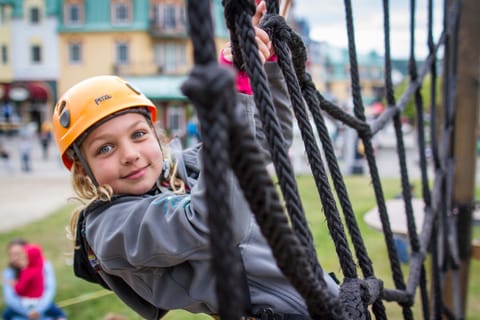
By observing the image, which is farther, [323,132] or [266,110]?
[323,132]

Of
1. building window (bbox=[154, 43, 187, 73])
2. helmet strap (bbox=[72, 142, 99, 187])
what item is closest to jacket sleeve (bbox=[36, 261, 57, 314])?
helmet strap (bbox=[72, 142, 99, 187])

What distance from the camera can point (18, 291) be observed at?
266 cm

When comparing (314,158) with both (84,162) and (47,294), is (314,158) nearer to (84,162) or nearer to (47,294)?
(84,162)

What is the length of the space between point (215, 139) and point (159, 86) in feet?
46.5

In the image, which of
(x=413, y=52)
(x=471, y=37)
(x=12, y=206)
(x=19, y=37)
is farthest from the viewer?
(x=19, y=37)

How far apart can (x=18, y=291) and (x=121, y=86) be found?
212 centimetres

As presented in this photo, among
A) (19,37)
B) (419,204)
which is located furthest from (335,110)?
(19,37)

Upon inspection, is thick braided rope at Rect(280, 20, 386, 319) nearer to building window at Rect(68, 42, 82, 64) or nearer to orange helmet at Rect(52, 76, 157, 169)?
orange helmet at Rect(52, 76, 157, 169)

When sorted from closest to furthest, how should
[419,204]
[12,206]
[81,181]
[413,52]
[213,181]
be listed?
[213,181] → [81,181] → [413,52] → [419,204] → [12,206]

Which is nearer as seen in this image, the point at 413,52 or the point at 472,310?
the point at 413,52

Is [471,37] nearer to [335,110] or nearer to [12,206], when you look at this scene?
[335,110]

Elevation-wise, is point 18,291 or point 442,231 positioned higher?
point 442,231

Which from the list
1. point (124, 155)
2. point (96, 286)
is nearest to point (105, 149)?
point (124, 155)

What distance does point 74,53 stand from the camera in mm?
15711
